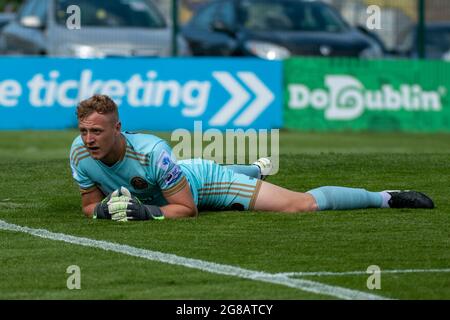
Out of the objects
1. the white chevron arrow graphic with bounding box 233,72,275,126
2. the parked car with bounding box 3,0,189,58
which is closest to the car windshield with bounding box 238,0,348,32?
the parked car with bounding box 3,0,189,58

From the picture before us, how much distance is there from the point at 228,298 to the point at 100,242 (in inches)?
73.1

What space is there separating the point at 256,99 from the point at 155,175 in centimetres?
1232

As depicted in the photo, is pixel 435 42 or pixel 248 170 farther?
pixel 435 42

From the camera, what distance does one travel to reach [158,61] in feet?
66.9

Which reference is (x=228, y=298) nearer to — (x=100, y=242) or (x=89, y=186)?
(x=100, y=242)

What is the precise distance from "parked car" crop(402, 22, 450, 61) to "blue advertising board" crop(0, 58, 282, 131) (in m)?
4.93

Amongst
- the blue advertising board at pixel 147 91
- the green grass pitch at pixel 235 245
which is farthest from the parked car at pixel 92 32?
the green grass pitch at pixel 235 245

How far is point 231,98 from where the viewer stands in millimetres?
20562

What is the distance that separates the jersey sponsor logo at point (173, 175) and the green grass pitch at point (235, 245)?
12.3 inches

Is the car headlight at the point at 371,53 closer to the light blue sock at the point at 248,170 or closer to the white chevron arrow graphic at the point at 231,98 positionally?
the white chevron arrow graphic at the point at 231,98
